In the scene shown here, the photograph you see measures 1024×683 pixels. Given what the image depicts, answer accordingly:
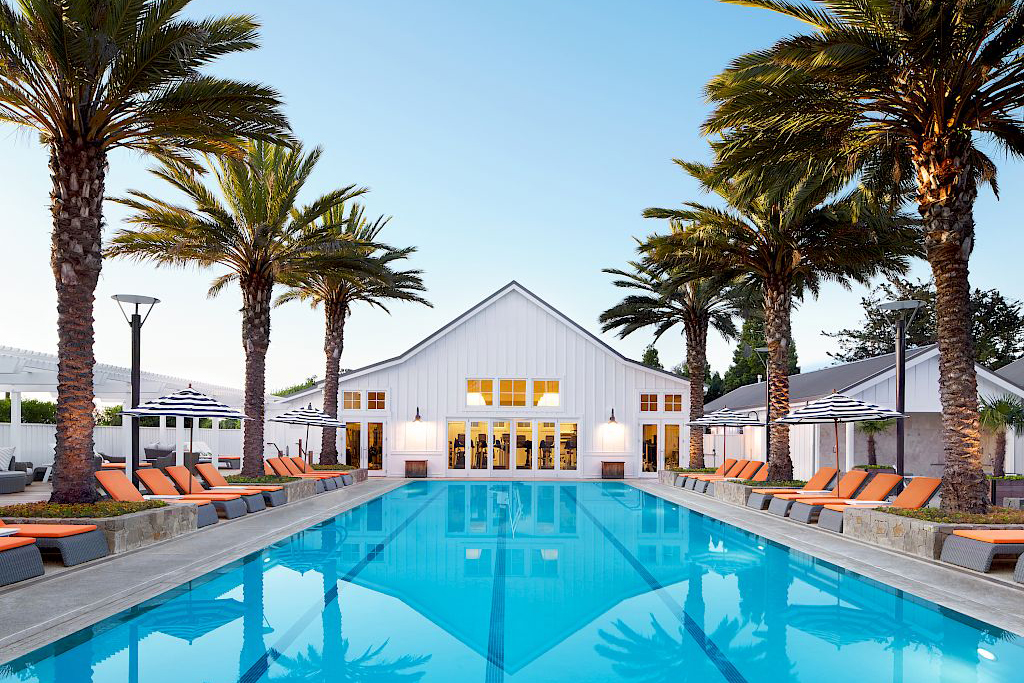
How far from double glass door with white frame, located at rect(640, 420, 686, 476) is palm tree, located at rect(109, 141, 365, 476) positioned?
1664 cm

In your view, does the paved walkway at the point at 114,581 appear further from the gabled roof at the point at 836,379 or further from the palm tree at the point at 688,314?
the gabled roof at the point at 836,379

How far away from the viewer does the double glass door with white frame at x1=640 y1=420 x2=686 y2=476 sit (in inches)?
1265

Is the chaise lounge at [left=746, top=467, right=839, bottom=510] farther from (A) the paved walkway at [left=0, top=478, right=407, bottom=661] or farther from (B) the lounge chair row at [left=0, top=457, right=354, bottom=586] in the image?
(B) the lounge chair row at [left=0, top=457, right=354, bottom=586]

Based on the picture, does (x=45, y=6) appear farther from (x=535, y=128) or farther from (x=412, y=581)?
(x=535, y=128)

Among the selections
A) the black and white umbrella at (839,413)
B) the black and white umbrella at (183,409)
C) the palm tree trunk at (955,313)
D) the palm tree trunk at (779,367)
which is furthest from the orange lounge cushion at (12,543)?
the palm tree trunk at (779,367)

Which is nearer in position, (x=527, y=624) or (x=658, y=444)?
(x=527, y=624)

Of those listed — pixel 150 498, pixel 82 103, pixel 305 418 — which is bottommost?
pixel 150 498

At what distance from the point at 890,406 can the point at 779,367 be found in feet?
35.4

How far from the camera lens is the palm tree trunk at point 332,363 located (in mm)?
27016

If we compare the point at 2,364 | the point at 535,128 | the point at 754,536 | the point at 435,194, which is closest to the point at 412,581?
the point at 754,536

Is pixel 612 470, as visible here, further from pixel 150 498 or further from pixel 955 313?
pixel 955 313

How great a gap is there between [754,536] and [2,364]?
2157cm

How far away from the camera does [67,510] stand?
10.7 m

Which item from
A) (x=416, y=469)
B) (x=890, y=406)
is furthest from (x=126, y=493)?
(x=890, y=406)
